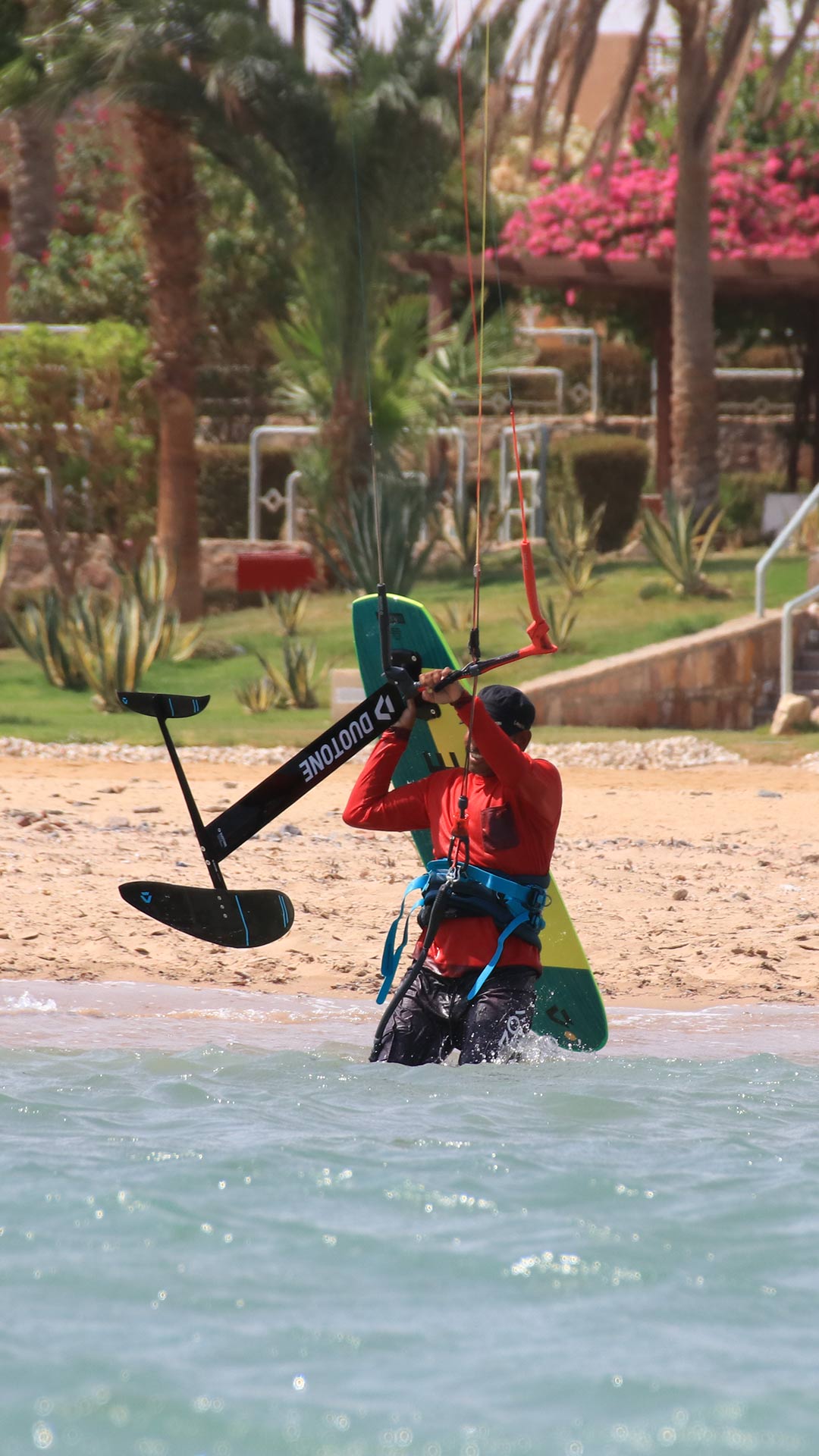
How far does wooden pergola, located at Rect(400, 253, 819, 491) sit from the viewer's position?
21.7m

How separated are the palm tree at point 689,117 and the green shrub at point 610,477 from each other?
291cm

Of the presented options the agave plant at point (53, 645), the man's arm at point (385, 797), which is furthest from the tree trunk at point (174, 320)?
the man's arm at point (385, 797)

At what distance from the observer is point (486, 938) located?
5.71 metres

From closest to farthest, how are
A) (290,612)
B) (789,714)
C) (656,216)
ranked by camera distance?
1. (789,714)
2. (290,612)
3. (656,216)

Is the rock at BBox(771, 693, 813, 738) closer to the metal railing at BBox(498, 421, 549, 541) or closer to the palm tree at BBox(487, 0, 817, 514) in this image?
the palm tree at BBox(487, 0, 817, 514)

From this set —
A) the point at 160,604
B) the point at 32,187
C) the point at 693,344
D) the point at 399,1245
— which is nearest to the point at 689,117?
the point at 693,344

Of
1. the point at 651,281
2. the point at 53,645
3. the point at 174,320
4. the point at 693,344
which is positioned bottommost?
the point at 53,645

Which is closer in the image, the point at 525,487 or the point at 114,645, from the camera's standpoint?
the point at 114,645

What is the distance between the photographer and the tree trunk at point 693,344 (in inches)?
755

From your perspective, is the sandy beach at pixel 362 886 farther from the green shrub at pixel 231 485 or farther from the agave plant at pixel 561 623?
the green shrub at pixel 231 485

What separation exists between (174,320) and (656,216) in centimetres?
742

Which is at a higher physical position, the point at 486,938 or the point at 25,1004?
the point at 486,938

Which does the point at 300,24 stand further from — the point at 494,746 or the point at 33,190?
the point at 494,746

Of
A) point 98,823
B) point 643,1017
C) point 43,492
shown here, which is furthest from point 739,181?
point 643,1017
